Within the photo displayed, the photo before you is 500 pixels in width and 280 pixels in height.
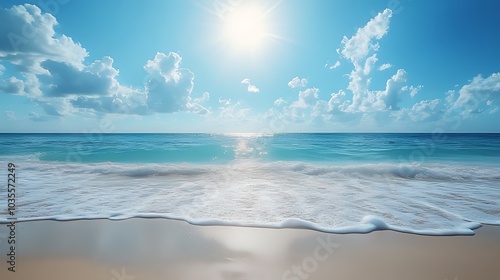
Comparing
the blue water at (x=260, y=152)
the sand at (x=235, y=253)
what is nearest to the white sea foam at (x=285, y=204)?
the sand at (x=235, y=253)

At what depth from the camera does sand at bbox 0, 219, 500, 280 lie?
3012 millimetres

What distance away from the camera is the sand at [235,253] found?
9.88ft

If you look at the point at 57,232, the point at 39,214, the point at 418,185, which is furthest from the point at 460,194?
the point at 39,214

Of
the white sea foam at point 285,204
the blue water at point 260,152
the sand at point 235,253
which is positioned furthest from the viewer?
the blue water at point 260,152

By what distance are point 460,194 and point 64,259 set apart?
10203 millimetres

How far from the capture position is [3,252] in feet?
11.4

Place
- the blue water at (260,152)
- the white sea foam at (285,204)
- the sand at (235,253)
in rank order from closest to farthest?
the sand at (235,253), the white sea foam at (285,204), the blue water at (260,152)

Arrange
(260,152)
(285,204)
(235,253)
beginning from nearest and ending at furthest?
(235,253) → (285,204) → (260,152)

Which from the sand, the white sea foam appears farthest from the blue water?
the sand

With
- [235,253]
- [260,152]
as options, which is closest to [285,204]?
[235,253]

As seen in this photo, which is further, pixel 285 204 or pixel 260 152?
pixel 260 152

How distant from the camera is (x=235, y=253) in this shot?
350 centimetres

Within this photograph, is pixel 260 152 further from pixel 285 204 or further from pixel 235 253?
pixel 235 253

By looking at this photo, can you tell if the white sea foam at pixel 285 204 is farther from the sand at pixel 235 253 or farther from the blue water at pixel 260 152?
the blue water at pixel 260 152
